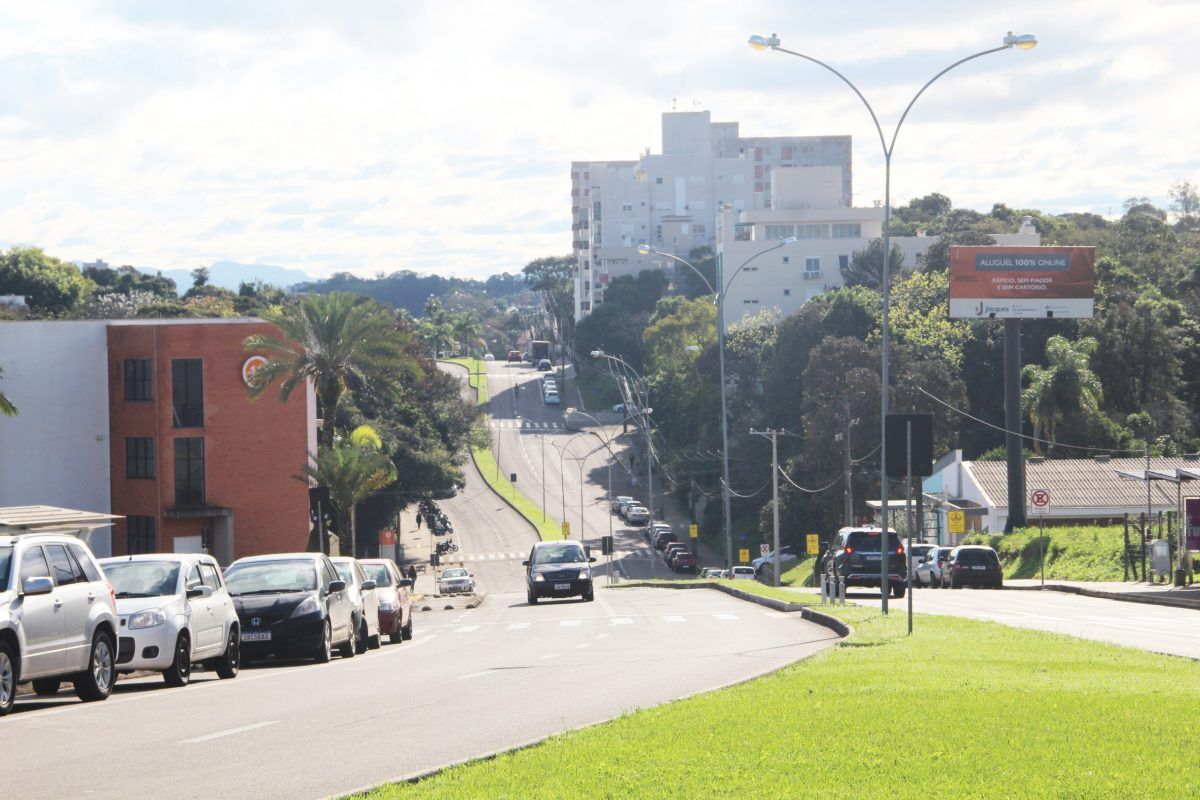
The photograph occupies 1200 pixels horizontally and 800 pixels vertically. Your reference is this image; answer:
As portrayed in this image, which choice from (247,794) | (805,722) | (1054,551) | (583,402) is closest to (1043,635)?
(805,722)

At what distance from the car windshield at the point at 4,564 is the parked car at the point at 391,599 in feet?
40.5

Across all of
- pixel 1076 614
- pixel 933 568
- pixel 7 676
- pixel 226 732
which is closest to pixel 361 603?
pixel 7 676

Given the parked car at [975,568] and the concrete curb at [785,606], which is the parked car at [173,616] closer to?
the concrete curb at [785,606]

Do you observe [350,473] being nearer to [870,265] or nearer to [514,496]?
[514,496]

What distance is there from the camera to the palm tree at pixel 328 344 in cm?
5216

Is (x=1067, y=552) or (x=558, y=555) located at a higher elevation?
(x=558, y=555)

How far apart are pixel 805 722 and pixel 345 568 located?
14.8 m

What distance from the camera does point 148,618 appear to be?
1780 cm

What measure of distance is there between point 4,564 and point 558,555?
1078 inches

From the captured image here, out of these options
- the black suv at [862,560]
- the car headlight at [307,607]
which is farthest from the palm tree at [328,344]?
the car headlight at [307,607]

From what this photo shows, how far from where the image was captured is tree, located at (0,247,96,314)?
412ft

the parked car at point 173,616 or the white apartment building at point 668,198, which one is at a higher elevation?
the white apartment building at point 668,198

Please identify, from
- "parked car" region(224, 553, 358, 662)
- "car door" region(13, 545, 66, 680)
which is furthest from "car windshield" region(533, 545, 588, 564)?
"car door" region(13, 545, 66, 680)

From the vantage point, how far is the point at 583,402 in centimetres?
15412
